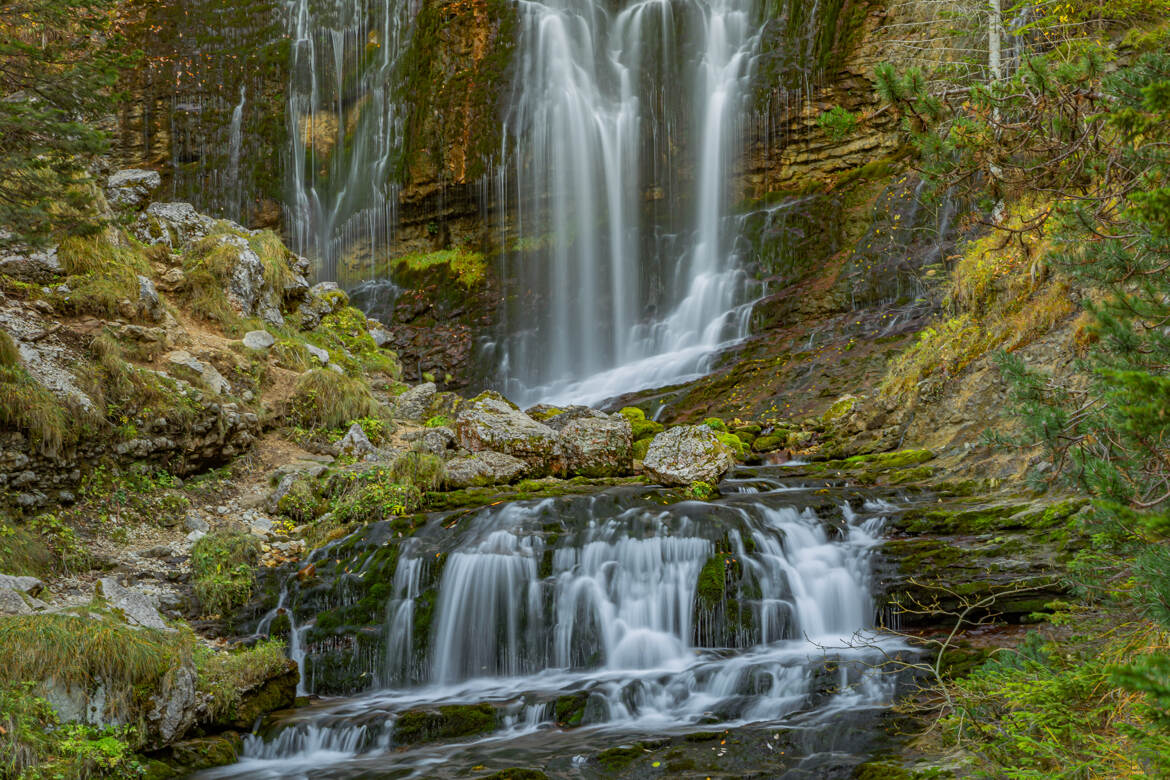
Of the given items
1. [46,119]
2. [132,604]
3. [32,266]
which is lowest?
[132,604]

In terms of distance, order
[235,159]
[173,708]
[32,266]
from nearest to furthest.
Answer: [173,708] < [32,266] < [235,159]

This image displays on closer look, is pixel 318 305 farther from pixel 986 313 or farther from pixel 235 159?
pixel 235 159

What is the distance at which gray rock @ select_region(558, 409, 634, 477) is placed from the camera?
10.1 metres

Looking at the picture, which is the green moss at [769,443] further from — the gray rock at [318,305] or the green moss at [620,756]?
the gray rock at [318,305]

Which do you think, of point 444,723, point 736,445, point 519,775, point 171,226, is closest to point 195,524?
point 444,723

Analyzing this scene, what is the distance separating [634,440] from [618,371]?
6.00 meters

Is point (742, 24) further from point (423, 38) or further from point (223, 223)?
point (223, 223)

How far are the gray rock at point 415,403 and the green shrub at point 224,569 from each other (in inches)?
183

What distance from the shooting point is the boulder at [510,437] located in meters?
10.1

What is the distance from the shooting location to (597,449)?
1019cm

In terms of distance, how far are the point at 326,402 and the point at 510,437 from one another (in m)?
2.83

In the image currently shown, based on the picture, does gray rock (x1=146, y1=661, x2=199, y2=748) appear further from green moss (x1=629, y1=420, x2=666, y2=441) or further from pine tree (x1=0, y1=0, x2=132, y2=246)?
green moss (x1=629, y1=420, x2=666, y2=441)

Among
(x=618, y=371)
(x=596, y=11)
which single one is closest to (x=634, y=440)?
(x=618, y=371)

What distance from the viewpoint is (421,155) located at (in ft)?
71.8
